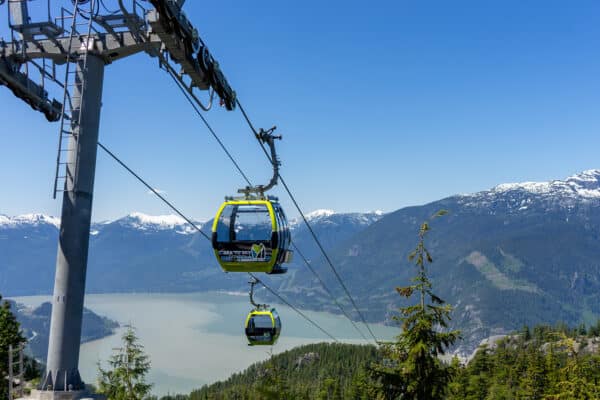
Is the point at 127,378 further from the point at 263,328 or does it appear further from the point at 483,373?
the point at 483,373

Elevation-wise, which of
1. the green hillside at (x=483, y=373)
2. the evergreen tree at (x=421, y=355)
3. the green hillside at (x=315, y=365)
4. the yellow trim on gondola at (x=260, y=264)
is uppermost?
the yellow trim on gondola at (x=260, y=264)

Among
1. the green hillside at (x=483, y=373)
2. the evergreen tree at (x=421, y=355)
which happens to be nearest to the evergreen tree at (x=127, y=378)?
the green hillside at (x=483, y=373)

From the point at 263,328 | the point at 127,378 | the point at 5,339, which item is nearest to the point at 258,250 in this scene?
the point at 263,328

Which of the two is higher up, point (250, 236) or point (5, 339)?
point (250, 236)

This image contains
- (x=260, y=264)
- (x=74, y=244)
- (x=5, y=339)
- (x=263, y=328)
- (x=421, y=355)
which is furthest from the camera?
(x=5, y=339)

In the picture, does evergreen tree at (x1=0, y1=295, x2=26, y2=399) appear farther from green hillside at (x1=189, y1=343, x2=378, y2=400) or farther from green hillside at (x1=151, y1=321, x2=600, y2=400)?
green hillside at (x1=189, y1=343, x2=378, y2=400)

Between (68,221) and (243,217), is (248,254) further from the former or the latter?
(68,221)

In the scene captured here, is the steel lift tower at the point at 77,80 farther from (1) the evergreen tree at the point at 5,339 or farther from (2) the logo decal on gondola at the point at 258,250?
(1) the evergreen tree at the point at 5,339
